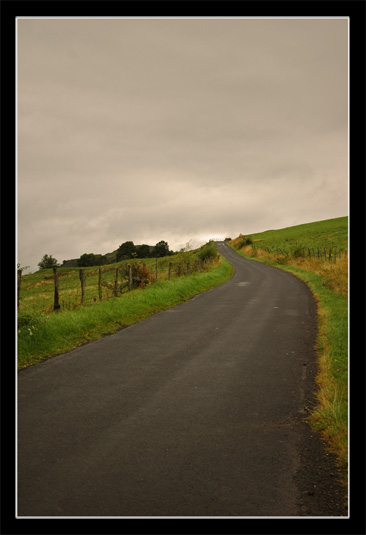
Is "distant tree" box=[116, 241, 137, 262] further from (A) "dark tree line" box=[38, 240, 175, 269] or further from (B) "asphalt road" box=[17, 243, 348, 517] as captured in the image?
(B) "asphalt road" box=[17, 243, 348, 517]

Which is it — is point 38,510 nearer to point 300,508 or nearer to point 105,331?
point 300,508

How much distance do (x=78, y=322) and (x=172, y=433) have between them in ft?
22.2

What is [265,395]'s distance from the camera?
6336mm

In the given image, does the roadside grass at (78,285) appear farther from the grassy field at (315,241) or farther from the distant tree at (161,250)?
the distant tree at (161,250)

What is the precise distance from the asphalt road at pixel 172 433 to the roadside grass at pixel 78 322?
589 millimetres

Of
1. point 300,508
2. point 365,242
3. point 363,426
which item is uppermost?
point 365,242

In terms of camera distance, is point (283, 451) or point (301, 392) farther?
point (301, 392)

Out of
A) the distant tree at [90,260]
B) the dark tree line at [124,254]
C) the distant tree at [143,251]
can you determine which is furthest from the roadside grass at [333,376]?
the distant tree at [90,260]

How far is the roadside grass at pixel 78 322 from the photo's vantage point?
8.98 metres

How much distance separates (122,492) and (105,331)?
7.82 m

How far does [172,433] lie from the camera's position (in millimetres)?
4945

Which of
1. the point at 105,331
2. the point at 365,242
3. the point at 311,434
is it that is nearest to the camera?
the point at 365,242

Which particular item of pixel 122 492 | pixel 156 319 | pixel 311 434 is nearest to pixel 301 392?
pixel 311 434

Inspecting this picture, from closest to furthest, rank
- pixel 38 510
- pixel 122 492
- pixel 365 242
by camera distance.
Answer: pixel 365 242 → pixel 38 510 → pixel 122 492
